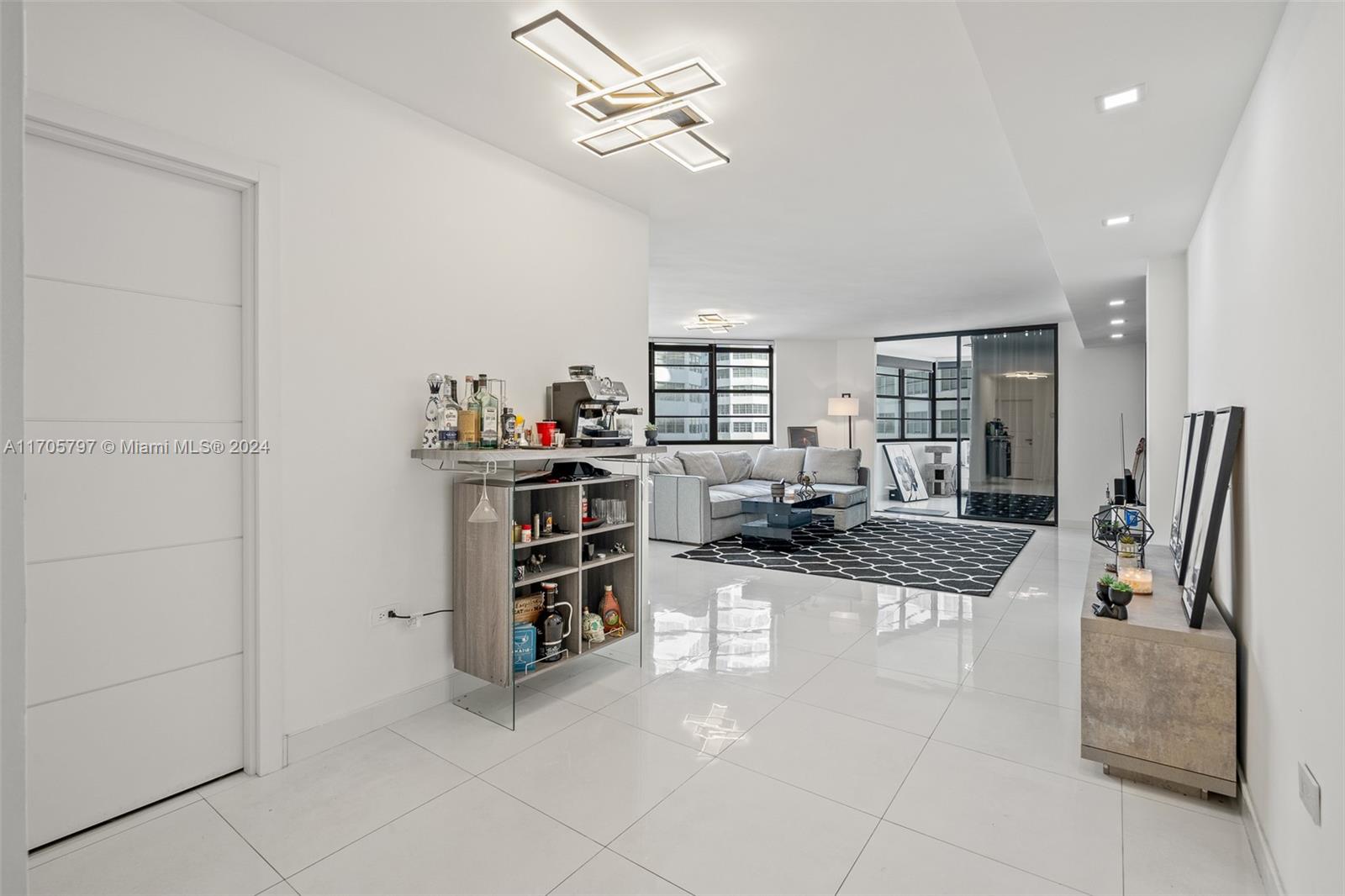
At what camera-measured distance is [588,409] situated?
3.44 meters

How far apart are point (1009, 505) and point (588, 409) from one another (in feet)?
24.4

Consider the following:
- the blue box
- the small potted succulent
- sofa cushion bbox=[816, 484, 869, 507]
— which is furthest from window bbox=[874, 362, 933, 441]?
the blue box

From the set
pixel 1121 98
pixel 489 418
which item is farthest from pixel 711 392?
pixel 1121 98

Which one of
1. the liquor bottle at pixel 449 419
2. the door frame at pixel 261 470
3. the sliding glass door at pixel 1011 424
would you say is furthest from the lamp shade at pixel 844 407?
the door frame at pixel 261 470

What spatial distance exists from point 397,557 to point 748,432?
790 cm

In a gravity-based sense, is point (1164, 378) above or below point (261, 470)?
above

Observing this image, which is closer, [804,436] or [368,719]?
[368,719]

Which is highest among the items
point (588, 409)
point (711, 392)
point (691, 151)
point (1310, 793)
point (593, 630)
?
point (691, 151)

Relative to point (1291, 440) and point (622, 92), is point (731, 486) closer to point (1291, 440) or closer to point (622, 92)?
point (622, 92)

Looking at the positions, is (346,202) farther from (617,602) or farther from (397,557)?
(617,602)

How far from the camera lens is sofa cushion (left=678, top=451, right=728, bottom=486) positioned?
823 cm

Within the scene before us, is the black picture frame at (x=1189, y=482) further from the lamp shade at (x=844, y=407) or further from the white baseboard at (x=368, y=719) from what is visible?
the lamp shade at (x=844, y=407)

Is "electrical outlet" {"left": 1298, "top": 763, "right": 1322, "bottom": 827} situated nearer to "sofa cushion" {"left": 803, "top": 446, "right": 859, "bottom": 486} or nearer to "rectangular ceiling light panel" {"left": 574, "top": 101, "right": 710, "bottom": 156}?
"rectangular ceiling light panel" {"left": 574, "top": 101, "right": 710, "bottom": 156}

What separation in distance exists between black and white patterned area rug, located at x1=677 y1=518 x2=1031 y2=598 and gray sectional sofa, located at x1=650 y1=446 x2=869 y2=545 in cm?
22
